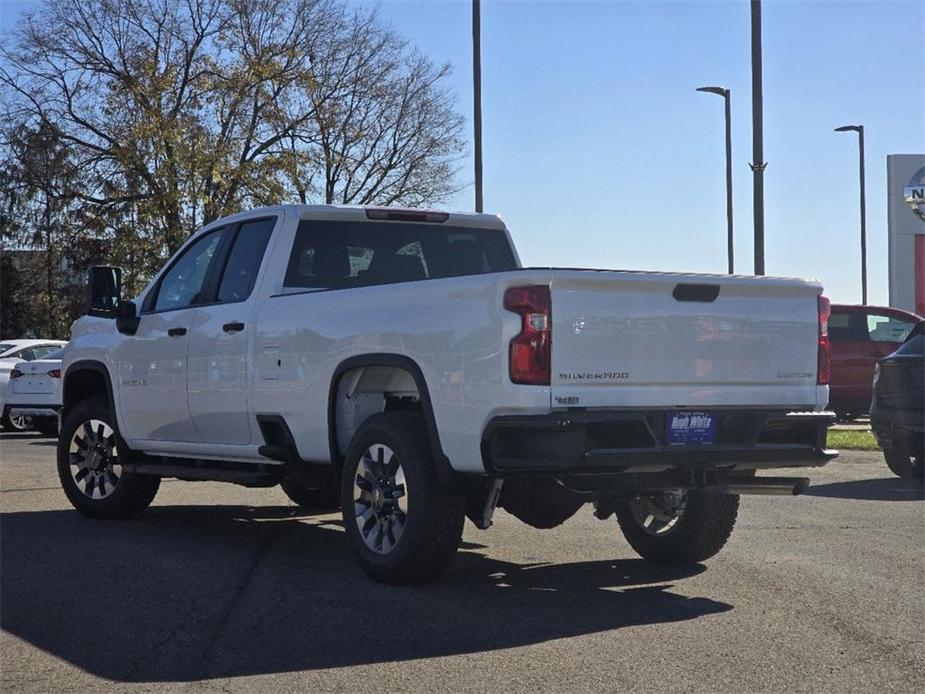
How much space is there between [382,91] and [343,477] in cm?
3346

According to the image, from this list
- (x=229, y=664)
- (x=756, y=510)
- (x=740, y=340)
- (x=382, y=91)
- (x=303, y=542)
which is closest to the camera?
(x=229, y=664)

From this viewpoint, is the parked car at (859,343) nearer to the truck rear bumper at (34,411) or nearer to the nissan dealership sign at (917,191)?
the nissan dealership sign at (917,191)

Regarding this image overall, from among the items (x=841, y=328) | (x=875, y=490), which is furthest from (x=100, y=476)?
(x=841, y=328)

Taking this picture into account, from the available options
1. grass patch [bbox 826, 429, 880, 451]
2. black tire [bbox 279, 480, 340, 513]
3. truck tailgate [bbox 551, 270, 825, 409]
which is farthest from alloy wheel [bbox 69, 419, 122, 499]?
grass patch [bbox 826, 429, 880, 451]

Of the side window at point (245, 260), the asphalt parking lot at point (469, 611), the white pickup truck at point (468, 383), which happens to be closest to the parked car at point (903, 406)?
the asphalt parking lot at point (469, 611)

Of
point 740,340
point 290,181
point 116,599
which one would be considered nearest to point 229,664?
point 116,599

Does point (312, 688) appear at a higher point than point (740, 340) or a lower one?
lower

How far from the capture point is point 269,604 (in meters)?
6.73

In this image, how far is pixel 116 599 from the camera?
22.5 ft

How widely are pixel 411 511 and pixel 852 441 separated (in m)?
12.1

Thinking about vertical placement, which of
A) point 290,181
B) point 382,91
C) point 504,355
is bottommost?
point 504,355

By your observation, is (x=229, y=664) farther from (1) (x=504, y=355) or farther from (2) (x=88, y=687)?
(1) (x=504, y=355)

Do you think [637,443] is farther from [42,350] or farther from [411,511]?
[42,350]

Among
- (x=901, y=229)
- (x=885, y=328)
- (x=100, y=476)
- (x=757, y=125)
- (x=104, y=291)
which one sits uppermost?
(x=757, y=125)
